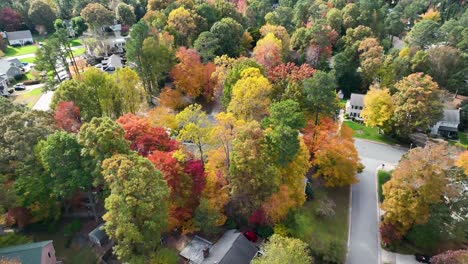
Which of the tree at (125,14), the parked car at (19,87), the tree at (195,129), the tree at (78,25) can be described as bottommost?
the parked car at (19,87)

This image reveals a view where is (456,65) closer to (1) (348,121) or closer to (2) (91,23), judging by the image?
(1) (348,121)

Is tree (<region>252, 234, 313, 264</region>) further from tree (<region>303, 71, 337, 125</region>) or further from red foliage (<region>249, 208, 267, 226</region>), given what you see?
tree (<region>303, 71, 337, 125</region>)

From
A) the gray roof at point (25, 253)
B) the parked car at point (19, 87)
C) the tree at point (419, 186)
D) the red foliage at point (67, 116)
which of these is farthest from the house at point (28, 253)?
the parked car at point (19, 87)

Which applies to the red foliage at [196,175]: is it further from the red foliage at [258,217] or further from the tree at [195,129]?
the red foliage at [258,217]

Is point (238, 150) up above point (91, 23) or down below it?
below

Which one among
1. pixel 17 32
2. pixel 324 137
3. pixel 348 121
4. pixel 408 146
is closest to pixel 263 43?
pixel 348 121

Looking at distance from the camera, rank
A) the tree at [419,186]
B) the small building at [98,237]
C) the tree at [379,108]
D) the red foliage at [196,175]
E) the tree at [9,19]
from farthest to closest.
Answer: the tree at [9,19] → the tree at [379,108] → the red foliage at [196,175] → the small building at [98,237] → the tree at [419,186]

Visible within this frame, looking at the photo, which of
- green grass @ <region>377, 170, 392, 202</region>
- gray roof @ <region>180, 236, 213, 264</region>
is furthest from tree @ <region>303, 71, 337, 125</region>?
gray roof @ <region>180, 236, 213, 264</region>
